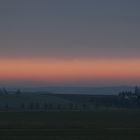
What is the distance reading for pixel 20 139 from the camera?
5481 cm

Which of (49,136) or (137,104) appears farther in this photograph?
(137,104)

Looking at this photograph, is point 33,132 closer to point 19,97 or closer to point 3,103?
point 3,103

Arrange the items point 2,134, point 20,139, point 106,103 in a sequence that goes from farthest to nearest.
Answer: point 106,103 → point 2,134 → point 20,139

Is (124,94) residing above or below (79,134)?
above

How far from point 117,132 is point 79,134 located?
470 cm

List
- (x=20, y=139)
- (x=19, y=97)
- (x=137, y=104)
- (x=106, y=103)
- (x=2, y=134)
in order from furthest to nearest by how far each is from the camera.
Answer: (x=19, y=97), (x=106, y=103), (x=137, y=104), (x=2, y=134), (x=20, y=139)

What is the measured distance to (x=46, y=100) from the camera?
169m

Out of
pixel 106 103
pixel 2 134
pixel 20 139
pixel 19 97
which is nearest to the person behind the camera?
pixel 20 139

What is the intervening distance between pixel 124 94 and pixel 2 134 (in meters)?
113

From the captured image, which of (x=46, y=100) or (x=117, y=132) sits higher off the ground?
(x=46, y=100)

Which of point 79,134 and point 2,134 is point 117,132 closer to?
point 79,134

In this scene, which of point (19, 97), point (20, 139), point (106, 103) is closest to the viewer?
point (20, 139)

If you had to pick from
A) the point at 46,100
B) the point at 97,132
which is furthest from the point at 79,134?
the point at 46,100

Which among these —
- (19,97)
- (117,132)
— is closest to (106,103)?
→ (19,97)
